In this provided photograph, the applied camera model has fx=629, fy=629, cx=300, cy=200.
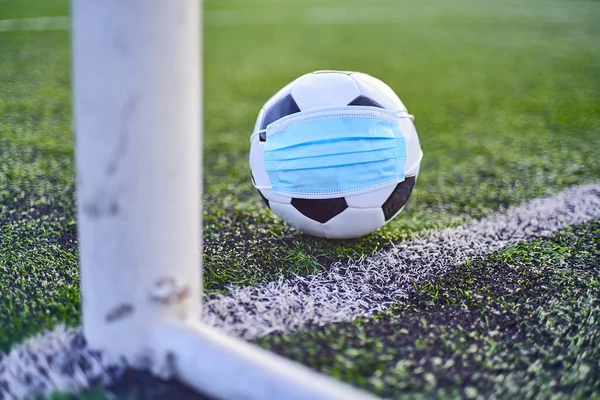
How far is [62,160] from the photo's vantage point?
3.41 m

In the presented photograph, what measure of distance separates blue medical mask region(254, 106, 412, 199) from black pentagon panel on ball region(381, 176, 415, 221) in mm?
52

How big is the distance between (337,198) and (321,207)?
0.07m

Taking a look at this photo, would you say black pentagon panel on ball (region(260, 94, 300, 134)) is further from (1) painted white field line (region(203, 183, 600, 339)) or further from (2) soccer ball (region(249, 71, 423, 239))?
(1) painted white field line (region(203, 183, 600, 339))

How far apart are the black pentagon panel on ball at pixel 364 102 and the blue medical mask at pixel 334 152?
0.02 meters

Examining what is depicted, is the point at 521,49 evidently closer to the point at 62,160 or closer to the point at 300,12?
the point at 300,12

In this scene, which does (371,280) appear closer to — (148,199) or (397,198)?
(397,198)

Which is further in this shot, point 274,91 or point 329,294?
point 274,91

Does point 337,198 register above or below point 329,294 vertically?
above

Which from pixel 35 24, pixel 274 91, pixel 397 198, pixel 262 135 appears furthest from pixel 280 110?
pixel 35 24

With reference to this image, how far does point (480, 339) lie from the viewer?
179cm

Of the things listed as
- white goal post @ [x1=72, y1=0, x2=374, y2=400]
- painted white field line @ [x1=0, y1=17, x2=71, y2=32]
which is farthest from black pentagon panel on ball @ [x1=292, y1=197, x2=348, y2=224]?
painted white field line @ [x1=0, y1=17, x2=71, y2=32]

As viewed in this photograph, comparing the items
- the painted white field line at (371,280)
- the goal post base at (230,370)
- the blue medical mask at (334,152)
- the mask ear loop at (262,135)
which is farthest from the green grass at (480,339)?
the mask ear loop at (262,135)

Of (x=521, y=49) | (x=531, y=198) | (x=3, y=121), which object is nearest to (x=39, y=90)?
(x=3, y=121)

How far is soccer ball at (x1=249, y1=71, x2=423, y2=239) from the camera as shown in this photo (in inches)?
85.2
